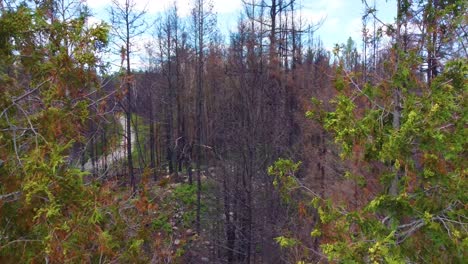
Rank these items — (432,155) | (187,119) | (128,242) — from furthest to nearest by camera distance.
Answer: (187,119), (128,242), (432,155)

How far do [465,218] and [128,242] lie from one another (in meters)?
3.87

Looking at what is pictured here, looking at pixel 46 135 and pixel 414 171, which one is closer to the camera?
pixel 46 135

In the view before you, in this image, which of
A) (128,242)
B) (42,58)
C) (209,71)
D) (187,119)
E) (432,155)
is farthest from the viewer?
(187,119)

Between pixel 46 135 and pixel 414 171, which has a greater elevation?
pixel 46 135

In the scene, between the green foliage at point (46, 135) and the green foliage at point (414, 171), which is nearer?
the green foliage at point (46, 135)

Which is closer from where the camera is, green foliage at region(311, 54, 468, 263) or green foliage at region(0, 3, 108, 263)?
green foliage at region(0, 3, 108, 263)

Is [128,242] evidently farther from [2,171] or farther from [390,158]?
[390,158]

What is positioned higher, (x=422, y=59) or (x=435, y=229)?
(x=422, y=59)

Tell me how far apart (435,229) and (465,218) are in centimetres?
40

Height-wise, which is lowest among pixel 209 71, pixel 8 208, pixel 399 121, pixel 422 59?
pixel 8 208

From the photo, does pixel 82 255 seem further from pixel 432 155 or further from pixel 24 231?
pixel 432 155

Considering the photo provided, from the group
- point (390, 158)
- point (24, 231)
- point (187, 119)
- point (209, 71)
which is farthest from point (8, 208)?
point (187, 119)

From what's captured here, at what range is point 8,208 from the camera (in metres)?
4.11

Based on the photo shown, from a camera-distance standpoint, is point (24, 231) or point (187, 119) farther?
point (187, 119)
